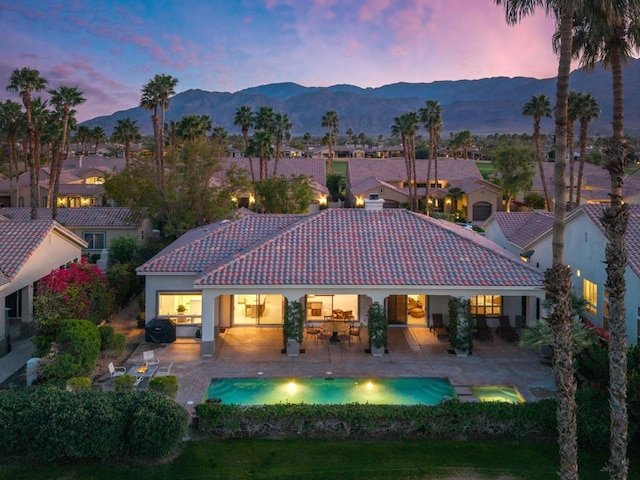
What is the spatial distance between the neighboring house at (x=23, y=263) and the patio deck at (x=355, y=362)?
17.1 feet

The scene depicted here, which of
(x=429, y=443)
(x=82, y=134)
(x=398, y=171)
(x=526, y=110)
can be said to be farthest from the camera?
(x=82, y=134)

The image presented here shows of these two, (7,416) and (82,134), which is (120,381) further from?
(82,134)

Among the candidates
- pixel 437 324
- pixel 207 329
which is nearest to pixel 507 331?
pixel 437 324

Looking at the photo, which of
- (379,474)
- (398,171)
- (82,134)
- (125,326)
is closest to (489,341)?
(379,474)

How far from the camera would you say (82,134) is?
97.4m

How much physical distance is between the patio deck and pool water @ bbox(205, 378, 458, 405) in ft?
1.34

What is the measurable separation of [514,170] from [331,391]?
50.5 meters

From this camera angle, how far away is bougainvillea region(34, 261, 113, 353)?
781 inches

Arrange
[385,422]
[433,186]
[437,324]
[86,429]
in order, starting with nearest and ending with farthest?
[86,429] → [385,422] → [437,324] → [433,186]

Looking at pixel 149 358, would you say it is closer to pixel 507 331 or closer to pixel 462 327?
pixel 462 327

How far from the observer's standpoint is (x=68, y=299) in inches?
840

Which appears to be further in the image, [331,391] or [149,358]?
[149,358]


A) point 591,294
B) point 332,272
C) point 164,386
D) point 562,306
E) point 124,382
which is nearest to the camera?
point 562,306

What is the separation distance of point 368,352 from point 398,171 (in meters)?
57.6
